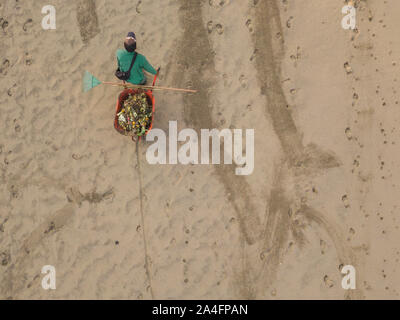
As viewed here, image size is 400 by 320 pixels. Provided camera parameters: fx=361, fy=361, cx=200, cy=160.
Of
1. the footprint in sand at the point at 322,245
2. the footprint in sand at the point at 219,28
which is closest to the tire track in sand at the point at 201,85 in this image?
the footprint in sand at the point at 219,28

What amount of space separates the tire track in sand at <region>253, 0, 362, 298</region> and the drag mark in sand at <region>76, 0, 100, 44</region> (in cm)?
263

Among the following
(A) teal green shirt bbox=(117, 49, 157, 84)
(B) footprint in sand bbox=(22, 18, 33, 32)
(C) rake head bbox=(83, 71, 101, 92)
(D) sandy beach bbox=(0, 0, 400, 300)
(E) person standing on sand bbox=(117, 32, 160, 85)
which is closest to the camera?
(E) person standing on sand bbox=(117, 32, 160, 85)

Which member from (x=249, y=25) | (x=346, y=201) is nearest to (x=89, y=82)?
(x=249, y=25)

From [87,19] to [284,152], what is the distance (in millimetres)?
3887

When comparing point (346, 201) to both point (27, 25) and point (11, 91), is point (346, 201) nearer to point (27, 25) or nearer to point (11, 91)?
point (11, 91)

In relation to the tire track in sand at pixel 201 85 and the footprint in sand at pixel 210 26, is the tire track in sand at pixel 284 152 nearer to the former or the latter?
the tire track in sand at pixel 201 85

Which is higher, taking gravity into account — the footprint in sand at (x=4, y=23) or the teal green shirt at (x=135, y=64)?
the footprint in sand at (x=4, y=23)

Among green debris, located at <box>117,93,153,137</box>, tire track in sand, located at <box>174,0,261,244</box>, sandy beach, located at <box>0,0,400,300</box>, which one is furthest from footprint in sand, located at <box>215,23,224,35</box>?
green debris, located at <box>117,93,153,137</box>

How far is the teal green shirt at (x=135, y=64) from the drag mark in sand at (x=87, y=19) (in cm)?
115

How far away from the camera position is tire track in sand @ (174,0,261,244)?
19.1ft

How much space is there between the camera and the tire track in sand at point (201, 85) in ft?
19.1

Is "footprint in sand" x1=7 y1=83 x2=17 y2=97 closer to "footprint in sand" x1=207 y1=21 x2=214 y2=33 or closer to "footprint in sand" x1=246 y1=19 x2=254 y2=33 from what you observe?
"footprint in sand" x1=207 y1=21 x2=214 y2=33
